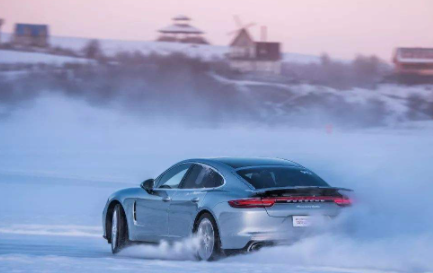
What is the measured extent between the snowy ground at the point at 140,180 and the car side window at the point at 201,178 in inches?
27.4

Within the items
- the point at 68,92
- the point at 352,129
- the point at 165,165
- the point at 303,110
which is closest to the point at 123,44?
the point at 68,92

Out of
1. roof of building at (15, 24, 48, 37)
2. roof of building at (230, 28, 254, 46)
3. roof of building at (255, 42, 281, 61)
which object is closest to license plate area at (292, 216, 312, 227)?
roof of building at (15, 24, 48, 37)

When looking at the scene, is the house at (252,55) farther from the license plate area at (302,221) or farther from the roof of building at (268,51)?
the license plate area at (302,221)

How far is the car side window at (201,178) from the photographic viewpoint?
10016 millimetres

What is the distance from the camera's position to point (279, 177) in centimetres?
1001

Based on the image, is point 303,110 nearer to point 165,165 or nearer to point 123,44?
point 123,44

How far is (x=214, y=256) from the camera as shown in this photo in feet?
31.3

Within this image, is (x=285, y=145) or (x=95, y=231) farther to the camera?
(x=285, y=145)

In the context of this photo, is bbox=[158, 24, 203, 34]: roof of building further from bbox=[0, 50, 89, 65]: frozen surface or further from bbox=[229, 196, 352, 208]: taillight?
bbox=[229, 196, 352, 208]: taillight

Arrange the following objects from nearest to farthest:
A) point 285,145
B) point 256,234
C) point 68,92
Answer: point 256,234 → point 285,145 → point 68,92

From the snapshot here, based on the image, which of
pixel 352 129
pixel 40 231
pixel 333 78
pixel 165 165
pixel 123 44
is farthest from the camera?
pixel 123 44

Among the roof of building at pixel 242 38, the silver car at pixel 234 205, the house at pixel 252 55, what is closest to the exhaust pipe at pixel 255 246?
the silver car at pixel 234 205

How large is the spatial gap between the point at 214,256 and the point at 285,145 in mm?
41512

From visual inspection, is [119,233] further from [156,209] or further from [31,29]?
[31,29]
